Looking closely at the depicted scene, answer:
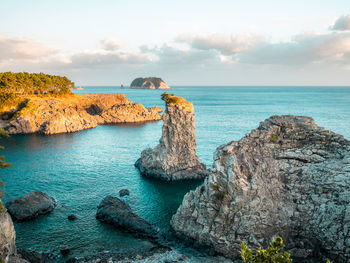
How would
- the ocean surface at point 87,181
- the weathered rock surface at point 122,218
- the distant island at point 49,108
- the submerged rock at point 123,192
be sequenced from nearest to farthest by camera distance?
the ocean surface at point 87,181 → the weathered rock surface at point 122,218 → the submerged rock at point 123,192 → the distant island at point 49,108

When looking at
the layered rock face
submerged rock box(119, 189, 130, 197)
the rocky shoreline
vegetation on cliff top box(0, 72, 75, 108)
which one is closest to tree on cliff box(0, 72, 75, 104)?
vegetation on cliff top box(0, 72, 75, 108)

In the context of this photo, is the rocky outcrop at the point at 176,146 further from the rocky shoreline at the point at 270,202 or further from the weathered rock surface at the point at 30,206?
the rocky shoreline at the point at 270,202

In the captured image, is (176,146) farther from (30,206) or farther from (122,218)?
(30,206)

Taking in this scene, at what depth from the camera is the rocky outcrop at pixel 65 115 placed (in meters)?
113

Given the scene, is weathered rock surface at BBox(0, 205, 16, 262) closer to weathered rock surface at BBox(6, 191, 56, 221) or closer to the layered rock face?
weathered rock surface at BBox(6, 191, 56, 221)

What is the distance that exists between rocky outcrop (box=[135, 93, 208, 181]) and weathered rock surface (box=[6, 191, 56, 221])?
1023 inches

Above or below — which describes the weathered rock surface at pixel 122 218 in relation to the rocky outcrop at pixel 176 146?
below

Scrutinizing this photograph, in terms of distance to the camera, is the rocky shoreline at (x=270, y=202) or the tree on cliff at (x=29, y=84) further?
the tree on cliff at (x=29, y=84)

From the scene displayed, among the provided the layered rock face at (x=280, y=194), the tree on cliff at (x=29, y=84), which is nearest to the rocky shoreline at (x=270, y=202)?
the layered rock face at (x=280, y=194)

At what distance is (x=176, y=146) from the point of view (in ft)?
223

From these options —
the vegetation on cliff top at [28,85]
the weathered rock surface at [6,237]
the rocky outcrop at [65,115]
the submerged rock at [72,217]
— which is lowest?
the submerged rock at [72,217]

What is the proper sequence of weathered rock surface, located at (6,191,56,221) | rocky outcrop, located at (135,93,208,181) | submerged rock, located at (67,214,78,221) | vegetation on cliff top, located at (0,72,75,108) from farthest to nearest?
1. vegetation on cliff top, located at (0,72,75,108)
2. rocky outcrop, located at (135,93,208,181)
3. submerged rock, located at (67,214,78,221)
4. weathered rock surface, located at (6,191,56,221)

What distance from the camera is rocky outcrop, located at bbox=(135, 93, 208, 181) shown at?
2629 inches

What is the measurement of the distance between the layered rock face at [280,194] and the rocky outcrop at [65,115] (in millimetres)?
98638
